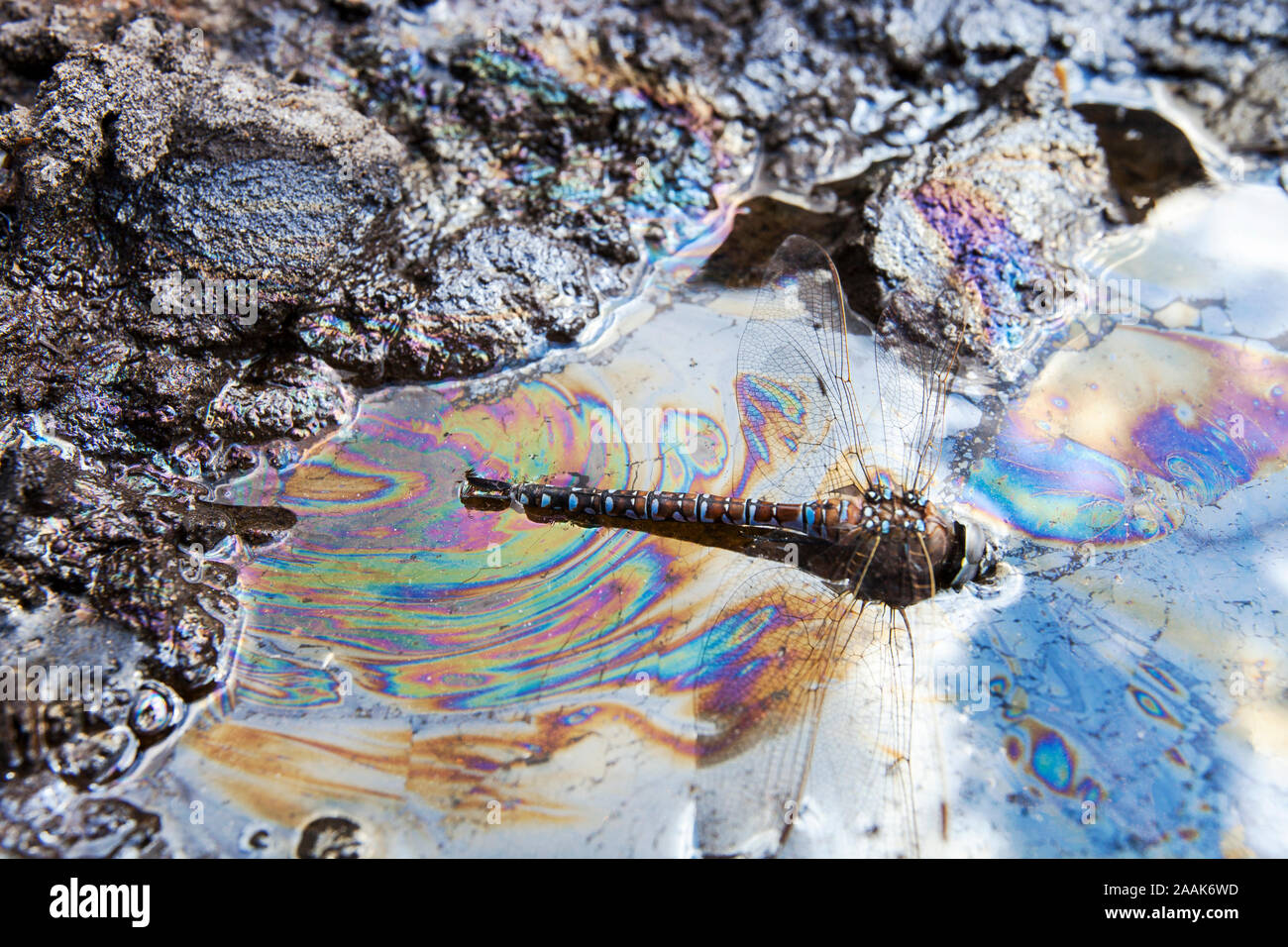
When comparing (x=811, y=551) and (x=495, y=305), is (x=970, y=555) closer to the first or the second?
(x=811, y=551)

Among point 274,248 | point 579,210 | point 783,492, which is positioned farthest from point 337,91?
point 783,492

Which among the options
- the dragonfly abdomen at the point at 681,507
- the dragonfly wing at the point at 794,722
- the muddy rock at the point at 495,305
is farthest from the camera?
the muddy rock at the point at 495,305

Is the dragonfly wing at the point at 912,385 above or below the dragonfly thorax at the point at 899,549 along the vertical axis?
above

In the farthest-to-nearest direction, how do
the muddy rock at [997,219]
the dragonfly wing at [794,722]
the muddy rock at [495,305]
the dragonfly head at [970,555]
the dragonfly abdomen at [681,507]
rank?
the muddy rock at [997,219], the muddy rock at [495,305], the dragonfly abdomen at [681,507], the dragonfly head at [970,555], the dragonfly wing at [794,722]

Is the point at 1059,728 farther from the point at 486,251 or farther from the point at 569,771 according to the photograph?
the point at 486,251

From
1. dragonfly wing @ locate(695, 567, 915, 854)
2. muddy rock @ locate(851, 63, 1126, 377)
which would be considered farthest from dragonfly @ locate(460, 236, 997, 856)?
muddy rock @ locate(851, 63, 1126, 377)

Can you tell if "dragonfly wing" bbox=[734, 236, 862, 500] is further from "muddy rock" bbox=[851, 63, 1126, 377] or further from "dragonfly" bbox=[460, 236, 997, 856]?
"muddy rock" bbox=[851, 63, 1126, 377]

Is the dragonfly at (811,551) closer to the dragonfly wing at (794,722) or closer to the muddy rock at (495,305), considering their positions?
the dragonfly wing at (794,722)

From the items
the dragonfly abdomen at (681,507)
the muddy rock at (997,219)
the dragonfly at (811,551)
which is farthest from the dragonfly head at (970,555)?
the muddy rock at (997,219)

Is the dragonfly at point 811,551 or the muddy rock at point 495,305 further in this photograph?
the muddy rock at point 495,305

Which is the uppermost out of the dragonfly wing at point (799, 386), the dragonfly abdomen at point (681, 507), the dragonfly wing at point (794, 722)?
the dragonfly wing at point (799, 386)
